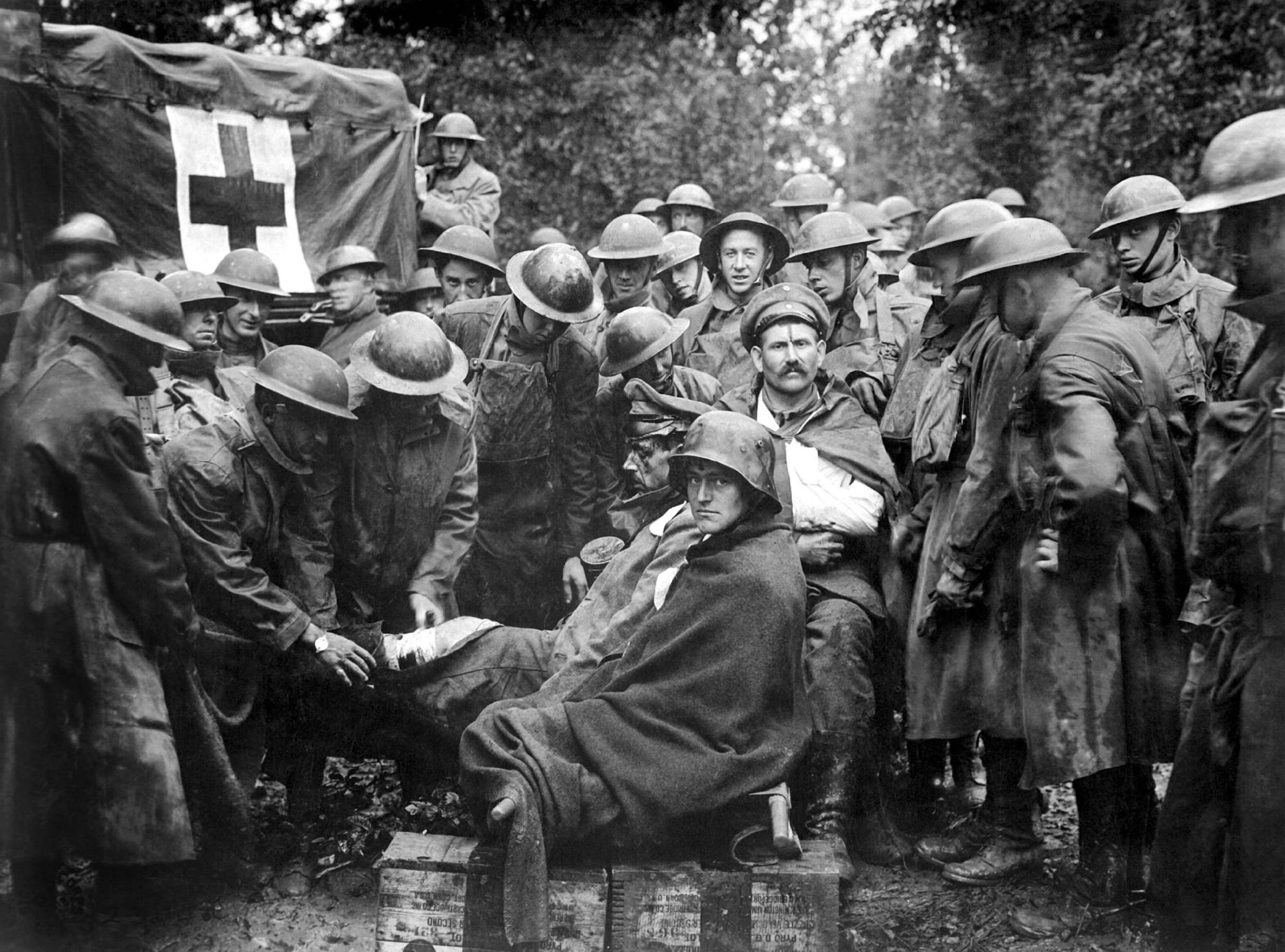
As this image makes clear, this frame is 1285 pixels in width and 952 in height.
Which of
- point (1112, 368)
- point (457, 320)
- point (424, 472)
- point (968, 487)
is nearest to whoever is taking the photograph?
point (1112, 368)

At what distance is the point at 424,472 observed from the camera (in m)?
5.71

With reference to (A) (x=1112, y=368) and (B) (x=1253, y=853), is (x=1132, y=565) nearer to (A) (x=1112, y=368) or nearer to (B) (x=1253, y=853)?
(A) (x=1112, y=368)

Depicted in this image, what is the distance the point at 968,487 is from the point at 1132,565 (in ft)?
2.23

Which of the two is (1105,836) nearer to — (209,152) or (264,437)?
(264,437)

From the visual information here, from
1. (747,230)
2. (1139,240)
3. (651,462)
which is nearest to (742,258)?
(747,230)

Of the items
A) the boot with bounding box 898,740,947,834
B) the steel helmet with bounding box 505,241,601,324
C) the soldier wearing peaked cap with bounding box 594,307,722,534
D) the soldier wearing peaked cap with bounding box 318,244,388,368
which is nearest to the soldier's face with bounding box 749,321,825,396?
the soldier wearing peaked cap with bounding box 594,307,722,534

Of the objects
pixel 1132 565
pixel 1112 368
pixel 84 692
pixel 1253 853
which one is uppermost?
pixel 1112 368

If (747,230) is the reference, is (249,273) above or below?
below

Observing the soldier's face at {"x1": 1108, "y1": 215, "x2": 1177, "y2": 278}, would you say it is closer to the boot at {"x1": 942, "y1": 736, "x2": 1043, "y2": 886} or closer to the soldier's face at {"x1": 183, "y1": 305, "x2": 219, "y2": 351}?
the boot at {"x1": 942, "y1": 736, "x2": 1043, "y2": 886}

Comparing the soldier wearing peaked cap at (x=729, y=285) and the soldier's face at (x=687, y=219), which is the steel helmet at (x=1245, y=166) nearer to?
the soldier wearing peaked cap at (x=729, y=285)

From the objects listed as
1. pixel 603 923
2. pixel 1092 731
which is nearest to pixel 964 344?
pixel 1092 731

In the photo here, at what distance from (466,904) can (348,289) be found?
501 centimetres

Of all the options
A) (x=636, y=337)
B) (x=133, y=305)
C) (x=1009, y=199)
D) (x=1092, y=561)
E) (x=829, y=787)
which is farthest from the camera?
(x=1009, y=199)

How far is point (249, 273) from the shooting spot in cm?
722
